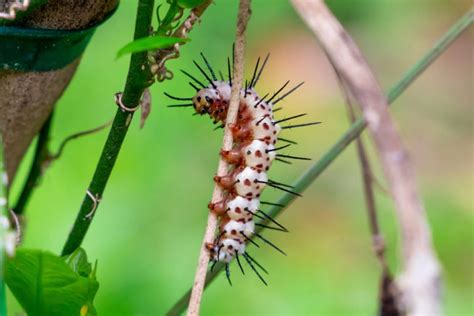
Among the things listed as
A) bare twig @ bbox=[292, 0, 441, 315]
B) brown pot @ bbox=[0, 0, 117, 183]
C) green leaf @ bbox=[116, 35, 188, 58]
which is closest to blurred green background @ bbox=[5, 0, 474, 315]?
brown pot @ bbox=[0, 0, 117, 183]

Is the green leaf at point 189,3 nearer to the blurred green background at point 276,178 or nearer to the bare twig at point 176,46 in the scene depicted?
the bare twig at point 176,46

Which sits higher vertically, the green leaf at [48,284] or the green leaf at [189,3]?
the green leaf at [189,3]

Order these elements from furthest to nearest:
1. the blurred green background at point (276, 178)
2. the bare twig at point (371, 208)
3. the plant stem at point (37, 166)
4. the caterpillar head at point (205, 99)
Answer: the blurred green background at point (276, 178)
the plant stem at point (37, 166)
the caterpillar head at point (205, 99)
the bare twig at point (371, 208)

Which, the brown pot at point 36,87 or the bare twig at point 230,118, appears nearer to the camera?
the bare twig at point 230,118

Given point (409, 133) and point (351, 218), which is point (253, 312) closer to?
point (351, 218)

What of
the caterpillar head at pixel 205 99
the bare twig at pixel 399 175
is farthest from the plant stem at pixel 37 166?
the bare twig at pixel 399 175

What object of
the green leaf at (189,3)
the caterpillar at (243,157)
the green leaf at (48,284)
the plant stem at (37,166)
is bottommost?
the green leaf at (48,284)

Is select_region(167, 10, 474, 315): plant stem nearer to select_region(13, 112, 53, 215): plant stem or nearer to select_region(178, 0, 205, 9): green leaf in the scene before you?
select_region(178, 0, 205, 9): green leaf
